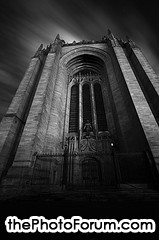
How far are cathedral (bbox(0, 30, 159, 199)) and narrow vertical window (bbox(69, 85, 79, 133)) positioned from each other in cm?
9

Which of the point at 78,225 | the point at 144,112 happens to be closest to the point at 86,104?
the point at 144,112

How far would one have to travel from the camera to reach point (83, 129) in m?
9.77

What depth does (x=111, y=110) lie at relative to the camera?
10469mm

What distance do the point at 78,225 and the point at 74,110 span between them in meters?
9.92

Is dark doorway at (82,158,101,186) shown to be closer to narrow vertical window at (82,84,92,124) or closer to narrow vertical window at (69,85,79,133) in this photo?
narrow vertical window at (69,85,79,133)

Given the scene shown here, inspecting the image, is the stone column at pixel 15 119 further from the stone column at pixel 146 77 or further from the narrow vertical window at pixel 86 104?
the stone column at pixel 146 77

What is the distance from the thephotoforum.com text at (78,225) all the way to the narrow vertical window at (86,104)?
28.2ft

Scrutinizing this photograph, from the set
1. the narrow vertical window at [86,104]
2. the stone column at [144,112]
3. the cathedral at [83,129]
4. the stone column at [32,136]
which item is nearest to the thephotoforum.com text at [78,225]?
the cathedral at [83,129]

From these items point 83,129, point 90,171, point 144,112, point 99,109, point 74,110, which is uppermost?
point 74,110

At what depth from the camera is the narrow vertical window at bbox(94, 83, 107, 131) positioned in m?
10.1

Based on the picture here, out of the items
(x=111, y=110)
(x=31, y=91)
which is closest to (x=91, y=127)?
(x=111, y=110)

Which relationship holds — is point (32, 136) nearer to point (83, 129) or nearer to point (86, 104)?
point (83, 129)

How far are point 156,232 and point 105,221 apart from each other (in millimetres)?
732
